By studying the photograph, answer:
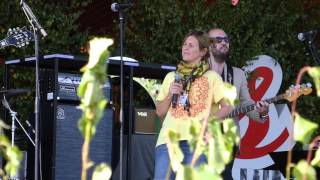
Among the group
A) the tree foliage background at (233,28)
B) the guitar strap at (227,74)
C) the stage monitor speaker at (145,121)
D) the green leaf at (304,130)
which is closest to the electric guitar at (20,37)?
the stage monitor speaker at (145,121)

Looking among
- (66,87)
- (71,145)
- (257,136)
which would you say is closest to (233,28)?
(257,136)

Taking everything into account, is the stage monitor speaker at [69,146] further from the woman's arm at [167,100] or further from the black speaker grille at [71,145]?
the woman's arm at [167,100]

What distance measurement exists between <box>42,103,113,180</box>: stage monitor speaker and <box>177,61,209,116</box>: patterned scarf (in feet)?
4.68

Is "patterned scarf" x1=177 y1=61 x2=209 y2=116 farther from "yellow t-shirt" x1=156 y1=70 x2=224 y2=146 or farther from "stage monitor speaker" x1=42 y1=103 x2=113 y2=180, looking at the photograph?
"stage monitor speaker" x1=42 y1=103 x2=113 y2=180

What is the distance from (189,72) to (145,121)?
5.65ft

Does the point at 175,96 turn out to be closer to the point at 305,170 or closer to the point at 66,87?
the point at 66,87

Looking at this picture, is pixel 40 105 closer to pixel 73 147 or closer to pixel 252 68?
pixel 73 147

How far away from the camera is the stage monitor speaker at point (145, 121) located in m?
5.20

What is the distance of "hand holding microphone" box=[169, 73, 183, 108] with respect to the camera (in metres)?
3.49

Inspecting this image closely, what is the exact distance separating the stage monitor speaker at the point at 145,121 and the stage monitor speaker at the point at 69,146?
0.27 metres

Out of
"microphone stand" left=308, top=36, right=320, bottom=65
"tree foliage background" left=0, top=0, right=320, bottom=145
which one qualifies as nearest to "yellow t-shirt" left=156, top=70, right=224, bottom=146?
"microphone stand" left=308, top=36, right=320, bottom=65

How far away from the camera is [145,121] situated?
5.27 metres

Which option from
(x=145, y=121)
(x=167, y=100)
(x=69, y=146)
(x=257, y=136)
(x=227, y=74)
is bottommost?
(x=257, y=136)

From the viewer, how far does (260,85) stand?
6699 millimetres
